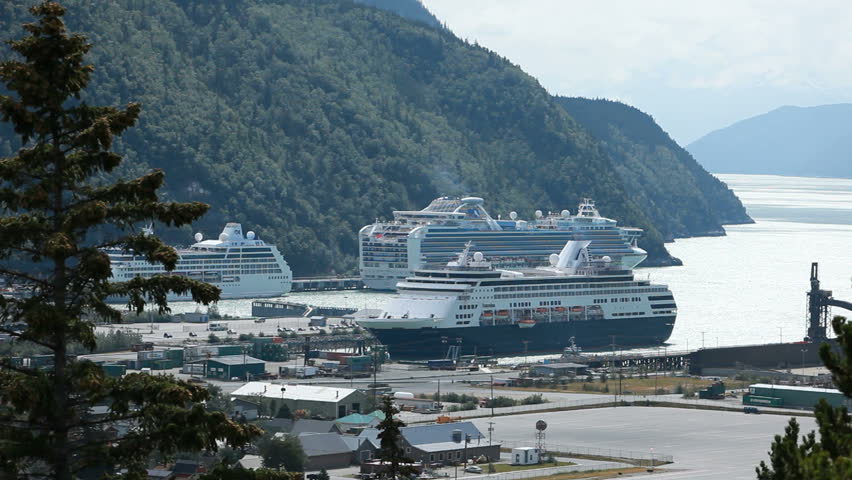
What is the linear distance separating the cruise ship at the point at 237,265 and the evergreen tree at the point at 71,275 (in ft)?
326

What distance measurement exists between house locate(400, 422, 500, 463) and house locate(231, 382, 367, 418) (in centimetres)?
733

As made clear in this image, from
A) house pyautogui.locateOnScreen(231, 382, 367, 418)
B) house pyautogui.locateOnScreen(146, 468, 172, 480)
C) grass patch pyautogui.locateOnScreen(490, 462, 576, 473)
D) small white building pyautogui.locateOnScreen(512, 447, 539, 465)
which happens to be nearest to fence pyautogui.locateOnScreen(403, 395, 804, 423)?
house pyautogui.locateOnScreen(231, 382, 367, 418)

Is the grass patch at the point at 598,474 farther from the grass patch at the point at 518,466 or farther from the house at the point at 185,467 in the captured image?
the house at the point at 185,467

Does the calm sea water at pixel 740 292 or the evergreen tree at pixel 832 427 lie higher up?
the calm sea water at pixel 740 292

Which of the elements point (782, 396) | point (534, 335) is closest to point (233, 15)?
point (534, 335)

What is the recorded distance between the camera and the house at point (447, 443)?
150ft

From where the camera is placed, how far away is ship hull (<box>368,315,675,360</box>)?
78938 millimetres

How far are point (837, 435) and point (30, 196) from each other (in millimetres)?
7263

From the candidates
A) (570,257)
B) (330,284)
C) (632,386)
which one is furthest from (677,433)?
(330,284)

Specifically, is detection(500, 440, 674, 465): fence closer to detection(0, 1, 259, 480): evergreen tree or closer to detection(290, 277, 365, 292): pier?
detection(0, 1, 259, 480): evergreen tree

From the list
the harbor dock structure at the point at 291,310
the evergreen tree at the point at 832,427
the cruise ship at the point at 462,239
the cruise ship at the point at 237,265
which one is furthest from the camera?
the cruise ship at the point at 462,239

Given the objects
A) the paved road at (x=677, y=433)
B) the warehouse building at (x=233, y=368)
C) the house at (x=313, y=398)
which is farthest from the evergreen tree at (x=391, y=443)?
the warehouse building at (x=233, y=368)

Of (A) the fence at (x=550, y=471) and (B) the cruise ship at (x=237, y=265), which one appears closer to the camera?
(A) the fence at (x=550, y=471)

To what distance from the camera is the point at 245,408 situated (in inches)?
2119
